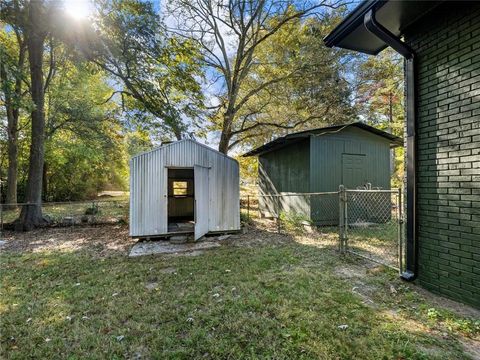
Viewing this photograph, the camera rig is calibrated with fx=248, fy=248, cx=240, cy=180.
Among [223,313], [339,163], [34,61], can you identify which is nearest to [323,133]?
[339,163]

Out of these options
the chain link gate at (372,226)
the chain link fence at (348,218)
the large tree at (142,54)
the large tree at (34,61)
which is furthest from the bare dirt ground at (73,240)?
the chain link gate at (372,226)

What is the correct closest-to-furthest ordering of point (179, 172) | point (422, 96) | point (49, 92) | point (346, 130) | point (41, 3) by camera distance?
point (422, 96) < point (41, 3) < point (346, 130) < point (179, 172) < point (49, 92)

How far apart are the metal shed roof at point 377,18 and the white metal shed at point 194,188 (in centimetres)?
420

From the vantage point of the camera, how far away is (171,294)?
341 cm

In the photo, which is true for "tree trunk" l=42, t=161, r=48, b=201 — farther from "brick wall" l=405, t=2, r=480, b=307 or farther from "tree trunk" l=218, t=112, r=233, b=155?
"brick wall" l=405, t=2, r=480, b=307

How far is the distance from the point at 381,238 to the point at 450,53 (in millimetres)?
5050

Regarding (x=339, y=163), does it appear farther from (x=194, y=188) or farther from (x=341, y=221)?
(x=194, y=188)

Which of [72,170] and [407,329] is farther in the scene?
[72,170]

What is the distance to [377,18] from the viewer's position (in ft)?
11.3

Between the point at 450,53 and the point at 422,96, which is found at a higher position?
the point at 450,53

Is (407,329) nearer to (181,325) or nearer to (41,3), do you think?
(181,325)

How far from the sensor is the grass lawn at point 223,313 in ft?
7.30

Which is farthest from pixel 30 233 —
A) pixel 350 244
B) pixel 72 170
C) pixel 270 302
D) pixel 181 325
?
pixel 72 170

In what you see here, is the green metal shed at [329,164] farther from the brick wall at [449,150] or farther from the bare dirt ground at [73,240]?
the bare dirt ground at [73,240]
